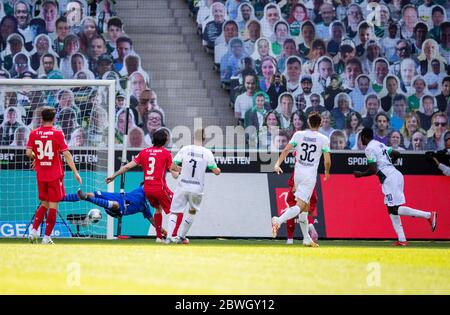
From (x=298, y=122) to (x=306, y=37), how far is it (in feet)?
8.59

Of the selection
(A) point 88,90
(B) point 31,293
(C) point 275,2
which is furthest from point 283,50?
(B) point 31,293

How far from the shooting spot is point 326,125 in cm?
2209

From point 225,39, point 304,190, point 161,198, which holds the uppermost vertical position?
point 225,39

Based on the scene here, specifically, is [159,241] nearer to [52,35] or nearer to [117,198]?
[117,198]

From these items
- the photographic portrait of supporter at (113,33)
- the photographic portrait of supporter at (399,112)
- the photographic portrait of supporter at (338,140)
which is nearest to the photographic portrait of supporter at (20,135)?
the photographic portrait of supporter at (113,33)

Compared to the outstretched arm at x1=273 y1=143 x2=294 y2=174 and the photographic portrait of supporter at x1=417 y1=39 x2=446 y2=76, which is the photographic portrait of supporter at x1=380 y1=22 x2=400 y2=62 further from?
the outstretched arm at x1=273 y1=143 x2=294 y2=174

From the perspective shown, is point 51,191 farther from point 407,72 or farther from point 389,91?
point 407,72

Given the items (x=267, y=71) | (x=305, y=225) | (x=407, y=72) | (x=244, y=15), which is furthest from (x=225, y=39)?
(x=305, y=225)

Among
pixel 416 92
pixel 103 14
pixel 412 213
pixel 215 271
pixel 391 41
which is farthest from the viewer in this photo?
pixel 391 41

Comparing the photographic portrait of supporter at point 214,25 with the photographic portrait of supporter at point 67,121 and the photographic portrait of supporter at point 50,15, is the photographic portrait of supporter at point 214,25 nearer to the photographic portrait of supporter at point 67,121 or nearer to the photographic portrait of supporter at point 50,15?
the photographic portrait of supporter at point 50,15

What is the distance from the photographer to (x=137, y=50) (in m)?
23.6

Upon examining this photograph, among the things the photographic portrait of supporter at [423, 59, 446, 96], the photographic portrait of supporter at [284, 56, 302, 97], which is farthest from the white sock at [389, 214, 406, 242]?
the photographic portrait of supporter at [423, 59, 446, 96]

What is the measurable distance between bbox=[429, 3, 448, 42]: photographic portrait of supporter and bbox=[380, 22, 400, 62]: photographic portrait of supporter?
2.72ft

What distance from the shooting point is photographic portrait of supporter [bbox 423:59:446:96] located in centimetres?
2344
